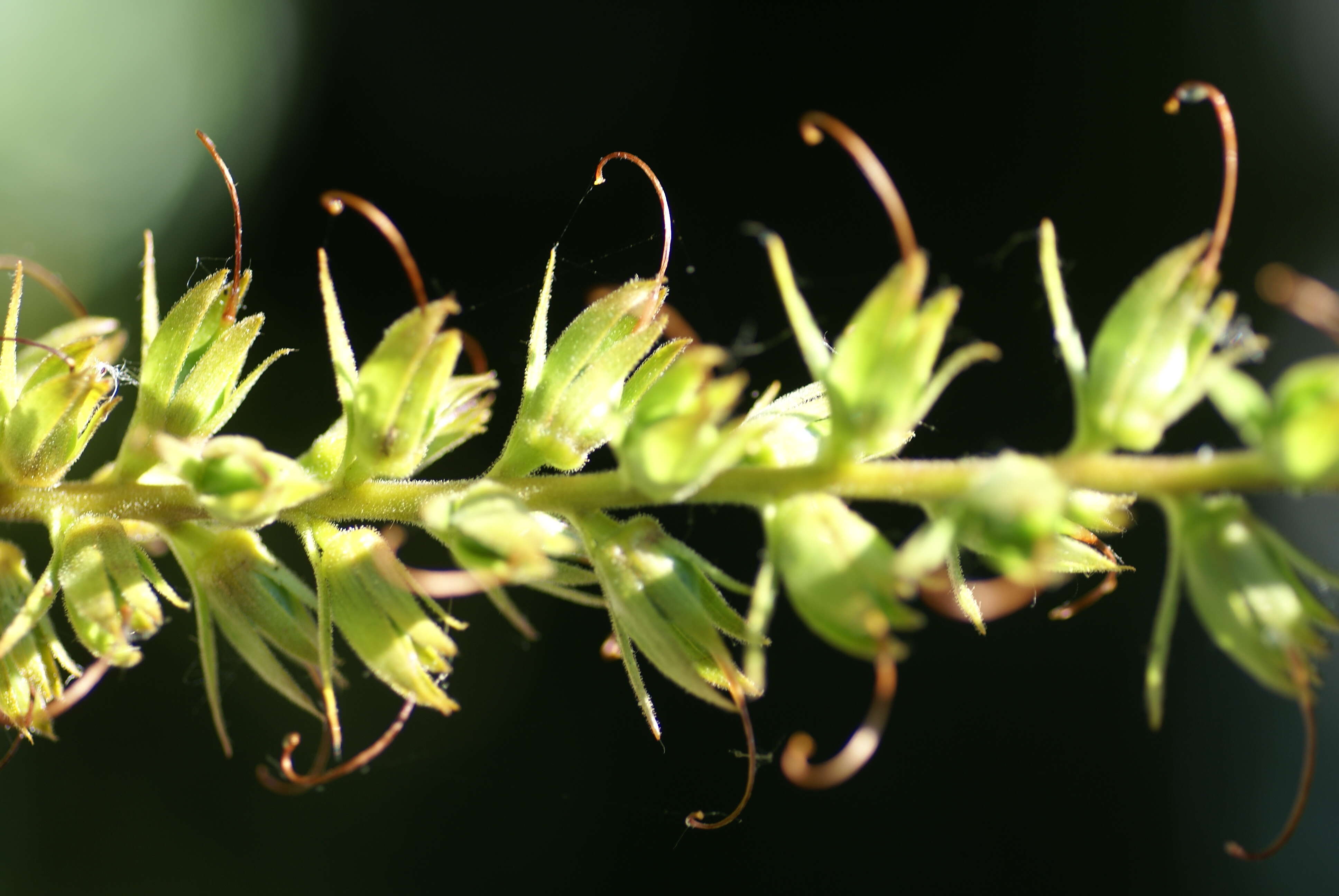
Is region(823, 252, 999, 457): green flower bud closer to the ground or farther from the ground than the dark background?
farther from the ground

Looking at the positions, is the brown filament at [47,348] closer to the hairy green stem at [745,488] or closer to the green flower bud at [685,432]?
the hairy green stem at [745,488]

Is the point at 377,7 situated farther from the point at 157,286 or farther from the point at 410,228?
the point at 157,286

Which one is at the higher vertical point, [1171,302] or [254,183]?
[1171,302]

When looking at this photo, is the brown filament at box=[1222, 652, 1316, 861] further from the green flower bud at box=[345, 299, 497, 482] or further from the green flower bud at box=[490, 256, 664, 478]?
the green flower bud at box=[345, 299, 497, 482]

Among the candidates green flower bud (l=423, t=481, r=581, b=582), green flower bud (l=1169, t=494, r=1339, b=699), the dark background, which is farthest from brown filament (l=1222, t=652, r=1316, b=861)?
the dark background

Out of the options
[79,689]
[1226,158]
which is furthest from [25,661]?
[1226,158]

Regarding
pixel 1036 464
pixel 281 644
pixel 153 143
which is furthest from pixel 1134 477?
pixel 153 143

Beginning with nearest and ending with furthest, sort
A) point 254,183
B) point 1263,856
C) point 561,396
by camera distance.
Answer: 1. point 1263,856
2. point 561,396
3. point 254,183
